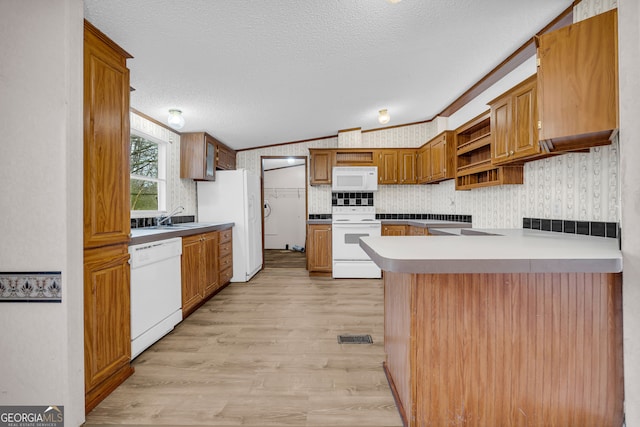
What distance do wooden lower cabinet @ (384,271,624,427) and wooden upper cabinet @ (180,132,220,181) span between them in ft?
11.5

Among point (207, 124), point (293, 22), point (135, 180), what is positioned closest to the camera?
point (293, 22)

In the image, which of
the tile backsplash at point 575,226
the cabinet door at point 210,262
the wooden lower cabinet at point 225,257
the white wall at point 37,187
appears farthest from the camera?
the wooden lower cabinet at point 225,257

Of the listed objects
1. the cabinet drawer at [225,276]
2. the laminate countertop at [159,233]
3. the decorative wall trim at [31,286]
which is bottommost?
the cabinet drawer at [225,276]

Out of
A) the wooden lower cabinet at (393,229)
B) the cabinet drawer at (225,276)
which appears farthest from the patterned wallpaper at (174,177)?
the wooden lower cabinet at (393,229)

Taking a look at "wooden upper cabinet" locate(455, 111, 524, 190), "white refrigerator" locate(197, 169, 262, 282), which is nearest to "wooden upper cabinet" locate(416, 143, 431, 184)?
"wooden upper cabinet" locate(455, 111, 524, 190)

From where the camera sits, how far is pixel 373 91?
3479 millimetres

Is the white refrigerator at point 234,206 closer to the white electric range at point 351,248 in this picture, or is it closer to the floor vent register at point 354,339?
the white electric range at point 351,248

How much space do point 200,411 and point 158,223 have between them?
7.82ft

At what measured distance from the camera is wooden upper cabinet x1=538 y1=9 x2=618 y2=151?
150 cm

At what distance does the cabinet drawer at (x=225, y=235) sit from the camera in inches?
154

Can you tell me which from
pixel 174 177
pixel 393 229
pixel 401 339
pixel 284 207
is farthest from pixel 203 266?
pixel 284 207

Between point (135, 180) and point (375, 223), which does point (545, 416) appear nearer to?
point (375, 223)

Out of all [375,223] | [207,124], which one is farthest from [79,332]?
[375,223]

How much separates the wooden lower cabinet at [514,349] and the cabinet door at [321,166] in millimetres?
3856
